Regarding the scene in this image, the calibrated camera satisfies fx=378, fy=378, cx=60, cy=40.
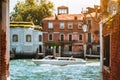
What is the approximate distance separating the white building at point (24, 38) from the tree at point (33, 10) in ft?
19.5

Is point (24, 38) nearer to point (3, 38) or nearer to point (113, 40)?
point (113, 40)

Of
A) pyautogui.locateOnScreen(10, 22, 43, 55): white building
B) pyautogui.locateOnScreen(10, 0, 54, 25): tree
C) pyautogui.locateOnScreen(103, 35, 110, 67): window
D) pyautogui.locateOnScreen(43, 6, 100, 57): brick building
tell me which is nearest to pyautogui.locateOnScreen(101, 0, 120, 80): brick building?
pyautogui.locateOnScreen(103, 35, 110, 67): window

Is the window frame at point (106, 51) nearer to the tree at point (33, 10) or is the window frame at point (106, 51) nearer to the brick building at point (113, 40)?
the brick building at point (113, 40)

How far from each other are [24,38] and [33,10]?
7377mm

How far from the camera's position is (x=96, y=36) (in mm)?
60438

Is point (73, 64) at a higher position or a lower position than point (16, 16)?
lower

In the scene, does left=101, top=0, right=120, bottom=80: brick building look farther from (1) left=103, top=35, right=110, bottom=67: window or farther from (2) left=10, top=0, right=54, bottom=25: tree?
(2) left=10, top=0, right=54, bottom=25: tree

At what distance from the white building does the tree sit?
19.5 ft

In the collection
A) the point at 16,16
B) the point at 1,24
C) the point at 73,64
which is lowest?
the point at 73,64

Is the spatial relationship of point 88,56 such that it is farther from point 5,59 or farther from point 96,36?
point 5,59

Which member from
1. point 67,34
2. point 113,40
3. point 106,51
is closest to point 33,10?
point 67,34

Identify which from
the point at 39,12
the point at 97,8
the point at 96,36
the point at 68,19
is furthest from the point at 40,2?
the point at 97,8

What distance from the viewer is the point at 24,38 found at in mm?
58656

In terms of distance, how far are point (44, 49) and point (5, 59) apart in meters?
51.4
